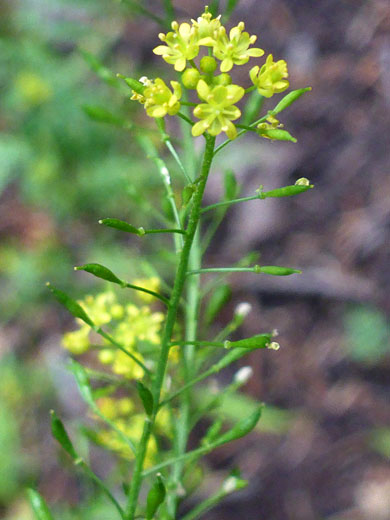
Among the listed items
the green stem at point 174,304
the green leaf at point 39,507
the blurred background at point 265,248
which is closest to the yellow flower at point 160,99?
the green stem at point 174,304

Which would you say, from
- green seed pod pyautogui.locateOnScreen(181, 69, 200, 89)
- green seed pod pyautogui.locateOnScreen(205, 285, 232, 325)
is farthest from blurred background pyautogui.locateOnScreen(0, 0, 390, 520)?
green seed pod pyautogui.locateOnScreen(181, 69, 200, 89)

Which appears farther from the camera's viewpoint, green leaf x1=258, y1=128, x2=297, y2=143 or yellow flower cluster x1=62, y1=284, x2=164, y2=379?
yellow flower cluster x1=62, y1=284, x2=164, y2=379

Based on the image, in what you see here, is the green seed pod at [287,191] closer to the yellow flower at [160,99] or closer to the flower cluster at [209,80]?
the flower cluster at [209,80]

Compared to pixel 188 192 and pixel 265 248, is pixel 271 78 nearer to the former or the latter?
pixel 188 192

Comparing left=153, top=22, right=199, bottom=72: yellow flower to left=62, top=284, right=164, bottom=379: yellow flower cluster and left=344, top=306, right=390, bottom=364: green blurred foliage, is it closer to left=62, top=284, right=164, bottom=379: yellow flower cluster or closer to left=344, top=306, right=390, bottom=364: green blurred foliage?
left=62, top=284, right=164, bottom=379: yellow flower cluster

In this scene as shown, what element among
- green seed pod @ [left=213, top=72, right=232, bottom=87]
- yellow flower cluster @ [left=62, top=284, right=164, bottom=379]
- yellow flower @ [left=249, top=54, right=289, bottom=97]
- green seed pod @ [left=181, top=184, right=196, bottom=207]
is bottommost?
yellow flower cluster @ [left=62, top=284, right=164, bottom=379]

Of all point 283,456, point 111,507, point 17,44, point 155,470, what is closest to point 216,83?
point 155,470

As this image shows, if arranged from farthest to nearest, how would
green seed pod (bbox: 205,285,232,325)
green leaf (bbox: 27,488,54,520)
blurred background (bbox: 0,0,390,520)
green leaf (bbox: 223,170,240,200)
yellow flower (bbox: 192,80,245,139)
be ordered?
blurred background (bbox: 0,0,390,520) < green seed pod (bbox: 205,285,232,325) < green leaf (bbox: 223,170,240,200) < green leaf (bbox: 27,488,54,520) < yellow flower (bbox: 192,80,245,139)
